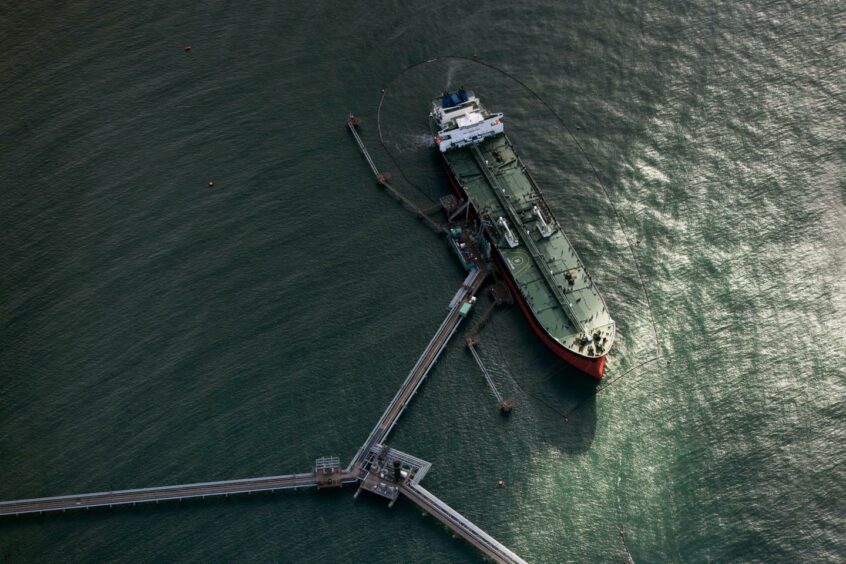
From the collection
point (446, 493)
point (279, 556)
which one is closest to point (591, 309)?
point (446, 493)

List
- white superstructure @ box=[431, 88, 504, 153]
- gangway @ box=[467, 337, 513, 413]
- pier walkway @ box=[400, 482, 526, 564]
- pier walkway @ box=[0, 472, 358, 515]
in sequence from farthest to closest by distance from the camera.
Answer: white superstructure @ box=[431, 88, 504, 153] < gangway @ box=[467, 337, 513, 413] < pier walkway @ box=[0, 472, 358, 515] < pier walkway @ box=[400, 482, 526, 564]

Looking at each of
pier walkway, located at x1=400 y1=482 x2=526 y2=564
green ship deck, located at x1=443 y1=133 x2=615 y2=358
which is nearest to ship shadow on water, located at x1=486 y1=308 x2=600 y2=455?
green ship deck, located at x1=443 y1=133 x2=615 y2=358

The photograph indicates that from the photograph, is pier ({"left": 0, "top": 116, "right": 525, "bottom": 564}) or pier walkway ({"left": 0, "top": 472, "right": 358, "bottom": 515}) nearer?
pier ({"left": 0, "top": 116, "right": 525, "bottom": 564})

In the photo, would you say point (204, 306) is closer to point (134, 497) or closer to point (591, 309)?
point (134, 497)

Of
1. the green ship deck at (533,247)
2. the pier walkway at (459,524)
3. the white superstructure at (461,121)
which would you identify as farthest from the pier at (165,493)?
the white superstructure at (461,121)

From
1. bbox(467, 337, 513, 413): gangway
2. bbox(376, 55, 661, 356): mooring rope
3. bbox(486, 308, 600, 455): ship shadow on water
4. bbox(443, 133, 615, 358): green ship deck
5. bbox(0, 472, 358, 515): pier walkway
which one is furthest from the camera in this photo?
bbox(376, 55, 661, 356): mooring rope

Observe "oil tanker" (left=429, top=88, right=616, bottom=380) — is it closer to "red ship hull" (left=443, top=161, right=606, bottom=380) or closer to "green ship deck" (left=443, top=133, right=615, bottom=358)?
"red ship hull" (left=443, top=161, right=606, bottom=380)

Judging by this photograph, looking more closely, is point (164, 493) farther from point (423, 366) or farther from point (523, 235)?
point (523, 235)

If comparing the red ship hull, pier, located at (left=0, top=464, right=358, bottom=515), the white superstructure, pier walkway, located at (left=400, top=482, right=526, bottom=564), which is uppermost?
the white superstructure
